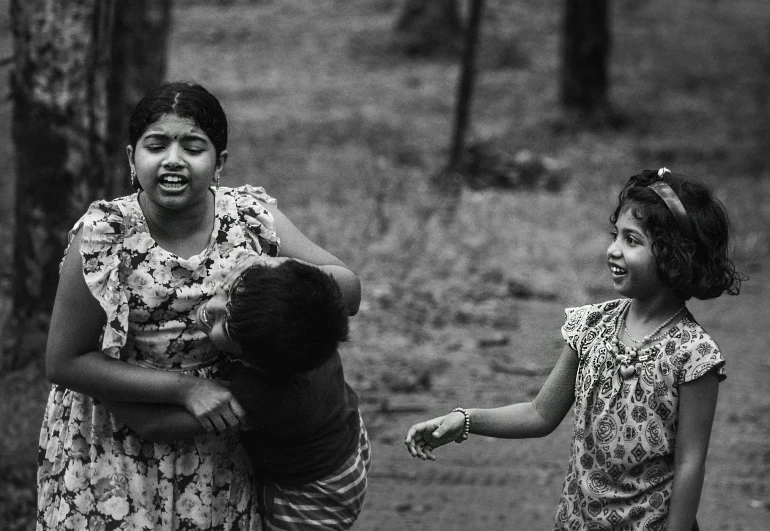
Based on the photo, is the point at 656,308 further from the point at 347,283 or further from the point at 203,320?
the point at 203,320

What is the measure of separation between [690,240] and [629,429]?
1.53ft

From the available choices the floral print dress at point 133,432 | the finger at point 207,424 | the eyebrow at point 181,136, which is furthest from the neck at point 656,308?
the eyebrow at point 181,136

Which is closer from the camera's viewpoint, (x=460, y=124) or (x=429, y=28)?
(x=460, y=124)

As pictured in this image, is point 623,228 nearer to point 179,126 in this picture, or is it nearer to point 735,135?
point 179,126

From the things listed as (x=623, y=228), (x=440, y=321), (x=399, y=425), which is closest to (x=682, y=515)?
(x=623, y=228)

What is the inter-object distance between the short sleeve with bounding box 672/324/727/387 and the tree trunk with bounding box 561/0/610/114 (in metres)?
12.5

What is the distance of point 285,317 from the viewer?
2369 mm

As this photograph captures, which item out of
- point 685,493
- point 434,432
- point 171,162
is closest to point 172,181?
point 171,162

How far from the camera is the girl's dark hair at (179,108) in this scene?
260cm

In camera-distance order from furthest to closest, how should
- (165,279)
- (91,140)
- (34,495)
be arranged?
(91,140) < (34,495) < (165,279)

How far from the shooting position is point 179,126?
2.60 m

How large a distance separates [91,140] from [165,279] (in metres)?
2.39

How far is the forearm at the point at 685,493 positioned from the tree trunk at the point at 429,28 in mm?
16908

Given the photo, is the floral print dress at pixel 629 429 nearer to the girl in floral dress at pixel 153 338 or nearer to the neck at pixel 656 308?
the neck at pixel 656 308
